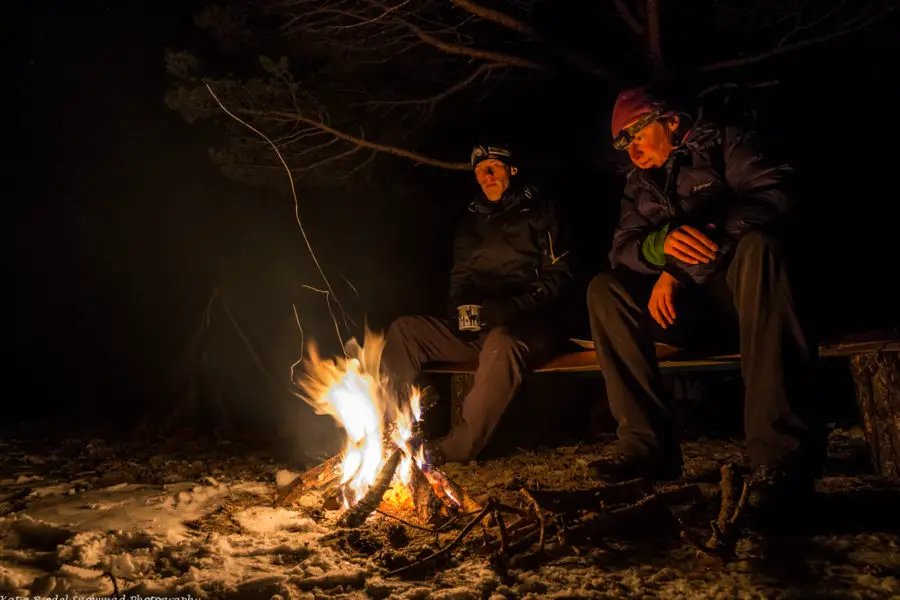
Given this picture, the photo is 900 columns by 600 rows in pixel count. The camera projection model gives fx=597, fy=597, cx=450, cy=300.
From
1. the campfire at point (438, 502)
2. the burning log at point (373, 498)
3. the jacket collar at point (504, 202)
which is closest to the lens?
the campfire at point (438, 502)

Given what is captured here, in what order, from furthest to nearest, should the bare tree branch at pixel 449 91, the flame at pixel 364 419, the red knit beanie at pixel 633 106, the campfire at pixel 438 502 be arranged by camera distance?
1. the bare tree branch at pixel 449 91
2. the red knit beanie at pixel 633 106
3. the flame at pixel 364 419
4. the campfire at pixel 438 502

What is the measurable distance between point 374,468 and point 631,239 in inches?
74.3

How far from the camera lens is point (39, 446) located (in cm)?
480

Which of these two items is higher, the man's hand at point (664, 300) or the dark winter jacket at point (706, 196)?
the dark winter jacket at point (706, 196)

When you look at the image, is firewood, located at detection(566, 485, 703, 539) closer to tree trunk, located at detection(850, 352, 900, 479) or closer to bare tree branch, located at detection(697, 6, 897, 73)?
tree trunk, located at detection(850, 352, 900, 479)

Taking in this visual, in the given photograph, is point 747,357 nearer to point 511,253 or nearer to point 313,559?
point 313,559

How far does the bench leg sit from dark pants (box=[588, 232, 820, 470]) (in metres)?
1.57

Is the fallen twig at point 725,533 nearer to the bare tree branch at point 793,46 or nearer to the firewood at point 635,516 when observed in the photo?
the firewood at point 635,516

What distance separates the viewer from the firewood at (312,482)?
9.93 ft

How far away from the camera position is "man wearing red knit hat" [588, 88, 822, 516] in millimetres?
2393

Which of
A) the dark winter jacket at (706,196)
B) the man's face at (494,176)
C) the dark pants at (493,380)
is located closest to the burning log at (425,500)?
the dark pants at (493,380)

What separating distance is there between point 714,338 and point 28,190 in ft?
31.2

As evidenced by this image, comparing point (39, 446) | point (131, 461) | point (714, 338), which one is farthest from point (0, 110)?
point (714, 338)

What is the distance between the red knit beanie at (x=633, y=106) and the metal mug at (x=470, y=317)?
1.37 meters
